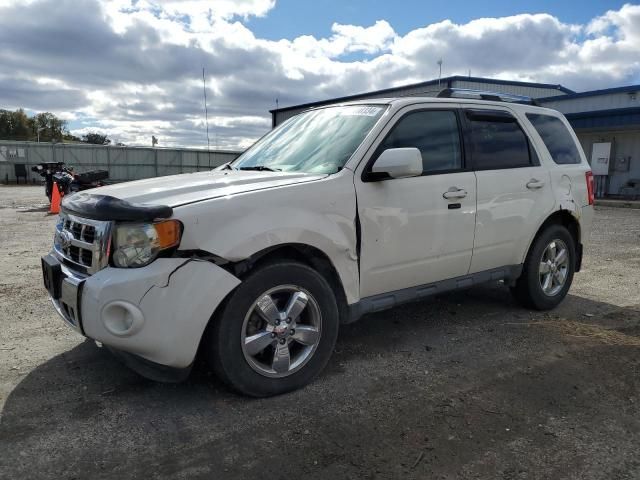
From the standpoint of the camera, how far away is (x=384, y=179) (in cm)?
362

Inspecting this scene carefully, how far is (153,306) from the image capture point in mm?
2793

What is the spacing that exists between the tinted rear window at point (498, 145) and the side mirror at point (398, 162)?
1.07 metres

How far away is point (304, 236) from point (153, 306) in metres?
0.99

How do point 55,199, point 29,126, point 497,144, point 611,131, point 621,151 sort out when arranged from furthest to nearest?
point 29,126
point 621,151
point 611,131
point 55,199
point 497,144

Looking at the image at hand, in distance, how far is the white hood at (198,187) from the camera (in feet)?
10.0

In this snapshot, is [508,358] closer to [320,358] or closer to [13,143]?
[320,358]

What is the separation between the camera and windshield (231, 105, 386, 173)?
3.75m

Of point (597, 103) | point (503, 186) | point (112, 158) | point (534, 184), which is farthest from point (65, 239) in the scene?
point (112, 158)

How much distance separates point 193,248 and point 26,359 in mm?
1892

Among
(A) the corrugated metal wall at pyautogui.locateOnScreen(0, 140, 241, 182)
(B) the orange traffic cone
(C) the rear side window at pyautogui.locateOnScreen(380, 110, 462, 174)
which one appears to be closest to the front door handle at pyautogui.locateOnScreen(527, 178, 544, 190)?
(C) the rear side window at pyautogui.locateOnScreen(380, 110, 462, 174)

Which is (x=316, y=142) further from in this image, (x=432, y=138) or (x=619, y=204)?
(x=619, y=204)

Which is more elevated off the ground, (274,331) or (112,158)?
(112,158)

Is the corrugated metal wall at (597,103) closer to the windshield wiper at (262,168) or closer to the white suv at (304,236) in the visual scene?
the white suv at (304,236)

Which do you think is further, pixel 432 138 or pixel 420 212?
pixel 432 138
